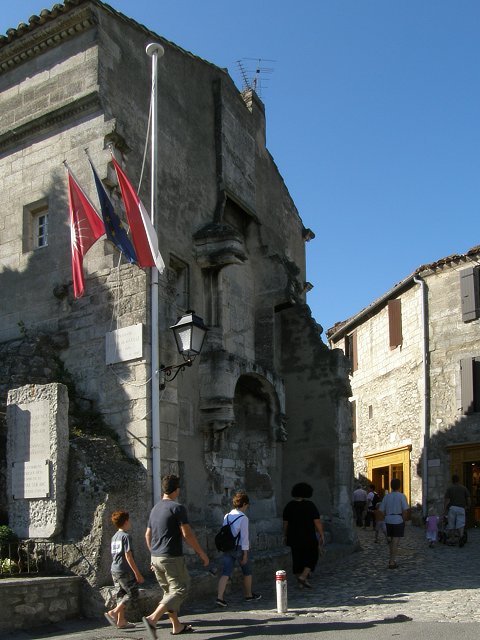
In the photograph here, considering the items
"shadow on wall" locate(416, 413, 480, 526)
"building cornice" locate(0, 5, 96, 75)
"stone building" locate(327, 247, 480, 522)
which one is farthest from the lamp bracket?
"shadow on wall" locate(416, 413, 480, 526)

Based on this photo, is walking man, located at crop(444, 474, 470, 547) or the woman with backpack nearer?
the woman with backpack

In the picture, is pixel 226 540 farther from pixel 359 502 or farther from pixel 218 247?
pixel 359 502

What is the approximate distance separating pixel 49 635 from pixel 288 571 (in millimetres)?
5358

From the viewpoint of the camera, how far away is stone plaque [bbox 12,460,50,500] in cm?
901

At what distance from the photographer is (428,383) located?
21.7 meters

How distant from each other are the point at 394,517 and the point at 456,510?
3.71 m

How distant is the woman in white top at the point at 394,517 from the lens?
12070mm

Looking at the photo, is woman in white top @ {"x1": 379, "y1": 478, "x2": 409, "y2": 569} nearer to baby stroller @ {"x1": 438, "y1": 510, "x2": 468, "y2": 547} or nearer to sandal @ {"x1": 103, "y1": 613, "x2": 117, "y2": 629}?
baby stroller @ {"x1": 438, "y1": 510, "x2": 468, "y2": 547}

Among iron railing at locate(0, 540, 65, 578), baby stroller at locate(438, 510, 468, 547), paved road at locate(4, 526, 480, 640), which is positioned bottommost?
baby stroller at locate(438, 510, 468, 547)

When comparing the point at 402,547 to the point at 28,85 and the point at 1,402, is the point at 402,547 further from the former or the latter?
the point at 28,85

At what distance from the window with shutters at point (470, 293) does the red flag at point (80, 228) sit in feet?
43.3

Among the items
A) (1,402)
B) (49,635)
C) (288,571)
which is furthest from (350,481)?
(49,635)

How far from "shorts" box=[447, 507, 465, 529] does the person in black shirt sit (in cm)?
591

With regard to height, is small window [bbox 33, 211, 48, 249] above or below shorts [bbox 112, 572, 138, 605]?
above
